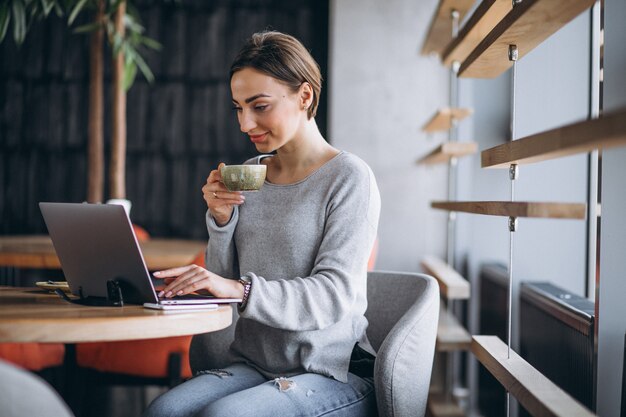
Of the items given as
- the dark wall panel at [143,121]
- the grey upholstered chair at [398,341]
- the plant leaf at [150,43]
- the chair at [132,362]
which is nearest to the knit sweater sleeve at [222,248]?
the grey upholstered chair at [398,341]

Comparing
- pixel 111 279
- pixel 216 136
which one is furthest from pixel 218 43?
pixel 111 279

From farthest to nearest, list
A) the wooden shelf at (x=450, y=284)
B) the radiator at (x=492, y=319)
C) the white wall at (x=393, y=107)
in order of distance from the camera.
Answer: the white wall at (x=393, y=107)
the radiator at (x=492, y=319)
the wooden shelf at (x=450, y=284)

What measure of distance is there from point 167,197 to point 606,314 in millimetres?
3363

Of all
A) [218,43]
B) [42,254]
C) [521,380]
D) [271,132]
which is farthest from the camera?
[218,43]

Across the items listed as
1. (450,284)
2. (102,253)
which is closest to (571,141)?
(102,253)

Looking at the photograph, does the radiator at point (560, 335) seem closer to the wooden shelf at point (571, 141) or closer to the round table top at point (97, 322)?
the wooden shelf at point (571, 141)

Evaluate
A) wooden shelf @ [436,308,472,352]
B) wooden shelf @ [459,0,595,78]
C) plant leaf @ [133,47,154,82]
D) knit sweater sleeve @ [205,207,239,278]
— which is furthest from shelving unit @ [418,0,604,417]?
plant leaf @ [133,47,154,82]

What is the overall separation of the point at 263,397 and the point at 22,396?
673mm

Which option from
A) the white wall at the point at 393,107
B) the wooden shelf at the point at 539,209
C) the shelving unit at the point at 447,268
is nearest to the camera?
the wooden shelf at the point at 539,209

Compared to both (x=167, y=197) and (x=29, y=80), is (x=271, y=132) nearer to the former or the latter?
(x=167, y=197)

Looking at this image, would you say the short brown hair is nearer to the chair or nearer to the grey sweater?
the grey sweater

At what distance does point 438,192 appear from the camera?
13.2 ft

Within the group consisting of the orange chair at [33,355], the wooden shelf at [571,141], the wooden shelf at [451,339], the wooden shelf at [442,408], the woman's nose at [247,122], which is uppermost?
the woman's nose at [247,122]

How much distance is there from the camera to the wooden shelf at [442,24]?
2621 mm
